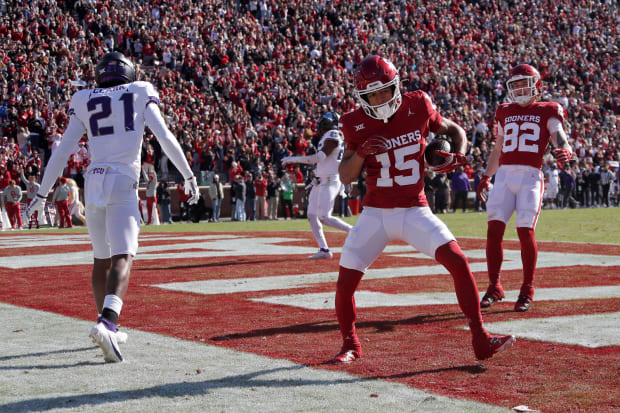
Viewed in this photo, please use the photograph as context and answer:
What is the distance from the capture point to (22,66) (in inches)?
983

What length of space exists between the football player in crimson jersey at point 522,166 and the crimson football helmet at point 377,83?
9.02 ft

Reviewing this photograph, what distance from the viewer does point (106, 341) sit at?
4.97 m

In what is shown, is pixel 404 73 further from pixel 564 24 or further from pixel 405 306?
pixel 405 306

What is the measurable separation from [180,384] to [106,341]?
72cm

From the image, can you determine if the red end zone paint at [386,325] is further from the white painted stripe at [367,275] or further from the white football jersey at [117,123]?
the white football jersey at [117,123]

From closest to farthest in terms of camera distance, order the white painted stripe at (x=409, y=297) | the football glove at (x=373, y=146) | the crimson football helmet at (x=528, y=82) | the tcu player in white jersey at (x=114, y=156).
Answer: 1. the football glove at (x=373, y=146)
2. the tcu player in white jersey at (x=114, y=156)
3. the white painted stripe at (x=409, y=297)
4. the crimson football helmet at (x=528, y=82)

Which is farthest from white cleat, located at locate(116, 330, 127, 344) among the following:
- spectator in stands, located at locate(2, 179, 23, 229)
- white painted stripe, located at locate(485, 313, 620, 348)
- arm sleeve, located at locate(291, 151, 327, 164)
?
spectator in stands, located at locate(2, 179, 23, 229)

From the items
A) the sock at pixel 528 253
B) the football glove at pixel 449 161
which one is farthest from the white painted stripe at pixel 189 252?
the football glove at pixel 449 161

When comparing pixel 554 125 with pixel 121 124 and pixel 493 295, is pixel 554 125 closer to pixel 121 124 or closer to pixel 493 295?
pixel 493 295

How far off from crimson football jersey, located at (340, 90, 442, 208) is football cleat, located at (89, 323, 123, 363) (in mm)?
1726

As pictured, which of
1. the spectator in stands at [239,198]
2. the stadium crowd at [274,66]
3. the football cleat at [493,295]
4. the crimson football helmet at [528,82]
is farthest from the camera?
the spectator in stands at [239,198]

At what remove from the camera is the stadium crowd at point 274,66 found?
2514cm

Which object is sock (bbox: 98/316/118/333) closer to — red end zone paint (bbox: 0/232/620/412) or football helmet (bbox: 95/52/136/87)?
red end zone paint (bbox: 0/232/620/412)

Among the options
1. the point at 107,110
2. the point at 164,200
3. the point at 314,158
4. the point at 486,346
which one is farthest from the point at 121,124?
the point at 164,200
